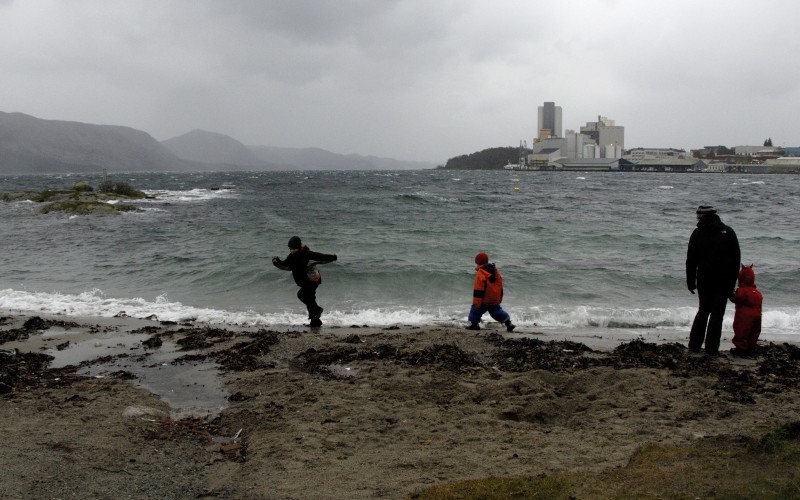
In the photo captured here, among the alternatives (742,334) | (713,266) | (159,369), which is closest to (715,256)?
(713,266)

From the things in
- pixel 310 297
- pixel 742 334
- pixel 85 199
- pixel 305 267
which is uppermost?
pixel 85 199

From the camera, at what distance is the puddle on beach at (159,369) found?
20.7 ft

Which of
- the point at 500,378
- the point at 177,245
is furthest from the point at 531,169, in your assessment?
the point at 500,378

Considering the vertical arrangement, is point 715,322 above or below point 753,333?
above

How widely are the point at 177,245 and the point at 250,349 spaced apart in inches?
588

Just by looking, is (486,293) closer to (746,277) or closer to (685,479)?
(746,277)

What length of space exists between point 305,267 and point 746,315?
6.89 meters

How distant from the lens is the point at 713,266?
25.9 ft

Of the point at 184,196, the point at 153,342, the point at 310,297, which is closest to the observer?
the point at 153,342

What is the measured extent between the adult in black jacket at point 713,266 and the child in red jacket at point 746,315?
27 centimetres

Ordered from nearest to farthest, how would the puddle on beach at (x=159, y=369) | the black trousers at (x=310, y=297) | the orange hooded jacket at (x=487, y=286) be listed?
the puddle on beach at (x=159, y=369), the orange hooded jacket at (x=487, y=286), the black trousers at (x=310, y=297)

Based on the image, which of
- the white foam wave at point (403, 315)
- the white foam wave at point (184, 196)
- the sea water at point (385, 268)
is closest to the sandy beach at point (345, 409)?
the white foam wave at point (403, 315)

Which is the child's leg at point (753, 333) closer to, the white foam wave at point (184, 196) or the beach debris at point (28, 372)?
the beach debris at point (28, 372)

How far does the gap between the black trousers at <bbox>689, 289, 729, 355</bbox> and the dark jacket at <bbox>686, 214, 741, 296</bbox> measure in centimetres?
9
